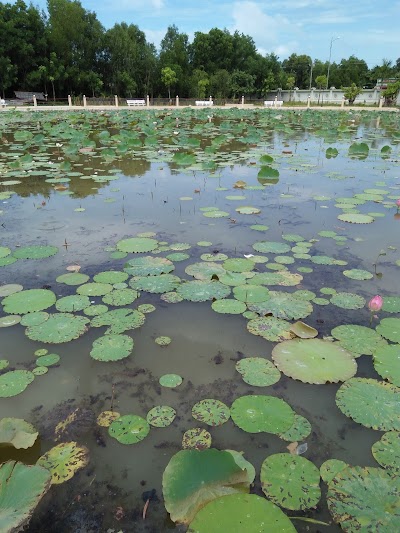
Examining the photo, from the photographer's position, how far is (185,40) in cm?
4884

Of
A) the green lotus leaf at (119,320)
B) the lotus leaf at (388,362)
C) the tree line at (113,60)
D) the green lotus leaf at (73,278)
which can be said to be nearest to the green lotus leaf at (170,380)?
the green lotus leaf at (119,320)

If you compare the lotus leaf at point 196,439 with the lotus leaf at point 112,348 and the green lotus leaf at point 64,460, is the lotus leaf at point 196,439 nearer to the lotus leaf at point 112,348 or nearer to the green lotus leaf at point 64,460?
the green lotus leaf at point 64,460

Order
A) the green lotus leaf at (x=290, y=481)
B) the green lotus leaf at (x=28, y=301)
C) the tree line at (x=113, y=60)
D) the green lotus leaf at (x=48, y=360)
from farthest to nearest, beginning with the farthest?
the tree line at (x=113, y=60), the green lotus leaf at (x=28, y=301), the green lotus leaf at (x=48, y=360), the green lotus leaf at (x=290, y=481)

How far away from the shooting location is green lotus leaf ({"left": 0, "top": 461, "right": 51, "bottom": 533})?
1.07m

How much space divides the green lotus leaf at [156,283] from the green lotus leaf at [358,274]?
1.14 m

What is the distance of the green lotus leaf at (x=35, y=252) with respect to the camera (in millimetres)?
2828

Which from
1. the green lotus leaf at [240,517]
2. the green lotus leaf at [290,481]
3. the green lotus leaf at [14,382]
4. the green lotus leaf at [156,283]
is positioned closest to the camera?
the green lotus leaf at [240,517]

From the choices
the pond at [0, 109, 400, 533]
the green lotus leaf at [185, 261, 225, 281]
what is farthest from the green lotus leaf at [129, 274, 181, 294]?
the green lotus leaf at [185, 261, 225, 281]

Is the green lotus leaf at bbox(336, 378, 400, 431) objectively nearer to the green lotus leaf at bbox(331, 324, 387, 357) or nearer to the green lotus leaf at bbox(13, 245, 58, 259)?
Result: the green lotus leaf at bbox(331, 324, 387, 357)

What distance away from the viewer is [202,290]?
2350mm

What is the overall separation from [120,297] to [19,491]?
1.24m

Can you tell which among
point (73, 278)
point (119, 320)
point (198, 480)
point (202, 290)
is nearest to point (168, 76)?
point (73, 278)

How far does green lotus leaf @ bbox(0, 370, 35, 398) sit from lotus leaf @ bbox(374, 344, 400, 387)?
5.06 feet

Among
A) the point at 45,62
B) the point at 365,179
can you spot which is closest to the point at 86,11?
the point at 45,62
